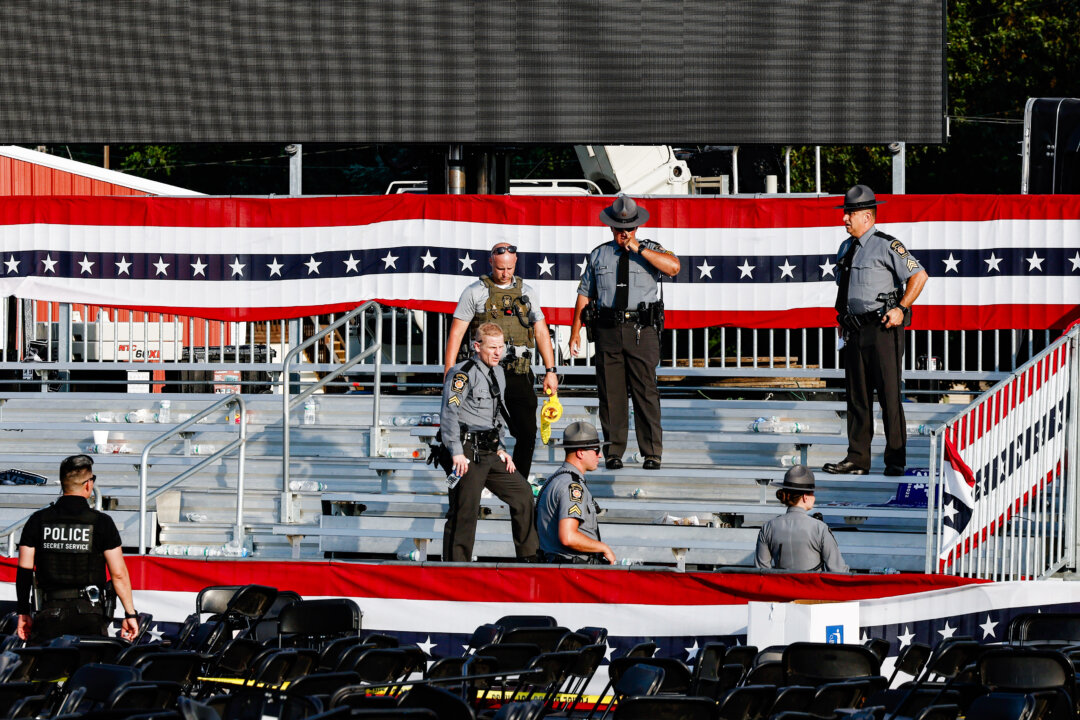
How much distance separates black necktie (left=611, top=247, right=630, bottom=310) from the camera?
10820mm

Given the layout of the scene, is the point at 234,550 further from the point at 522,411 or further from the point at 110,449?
the point at 522,411

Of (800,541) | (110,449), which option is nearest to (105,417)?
(110,449)

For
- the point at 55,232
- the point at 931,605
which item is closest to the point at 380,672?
the point at 931,605

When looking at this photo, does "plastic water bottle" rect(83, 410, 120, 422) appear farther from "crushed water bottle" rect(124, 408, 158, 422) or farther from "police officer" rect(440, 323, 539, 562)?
"police officer" rect(440, 323, 539, 562)

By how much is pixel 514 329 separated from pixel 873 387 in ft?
7.37

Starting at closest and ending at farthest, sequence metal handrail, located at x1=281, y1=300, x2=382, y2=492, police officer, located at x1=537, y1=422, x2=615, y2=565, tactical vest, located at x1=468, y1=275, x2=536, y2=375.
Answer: police officer, located at x1=537, y1=422, x2=615, y2=565
tactical vest, located at x1=468, y1=275, x2=536, y2=375
metal handrail, located at x1=281, y1=300, x2=382, y2=492

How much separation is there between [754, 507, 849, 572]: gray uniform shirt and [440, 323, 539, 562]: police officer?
61.5 inches

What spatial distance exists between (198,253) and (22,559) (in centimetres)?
521

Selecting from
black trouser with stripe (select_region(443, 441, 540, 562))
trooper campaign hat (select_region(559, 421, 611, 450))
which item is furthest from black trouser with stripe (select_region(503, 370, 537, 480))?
trooper campaign hat (select_region(559, 421, 611, 450))

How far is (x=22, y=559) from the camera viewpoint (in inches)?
340

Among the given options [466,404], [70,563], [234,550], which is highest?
[466,404]

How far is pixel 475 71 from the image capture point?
490 inches

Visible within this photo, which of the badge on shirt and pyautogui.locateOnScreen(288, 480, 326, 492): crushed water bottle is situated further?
pyautogui.locateOnScreen(288, 480, 326, 492): crushed water bottle

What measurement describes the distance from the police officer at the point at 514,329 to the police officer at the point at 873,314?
186 cm
